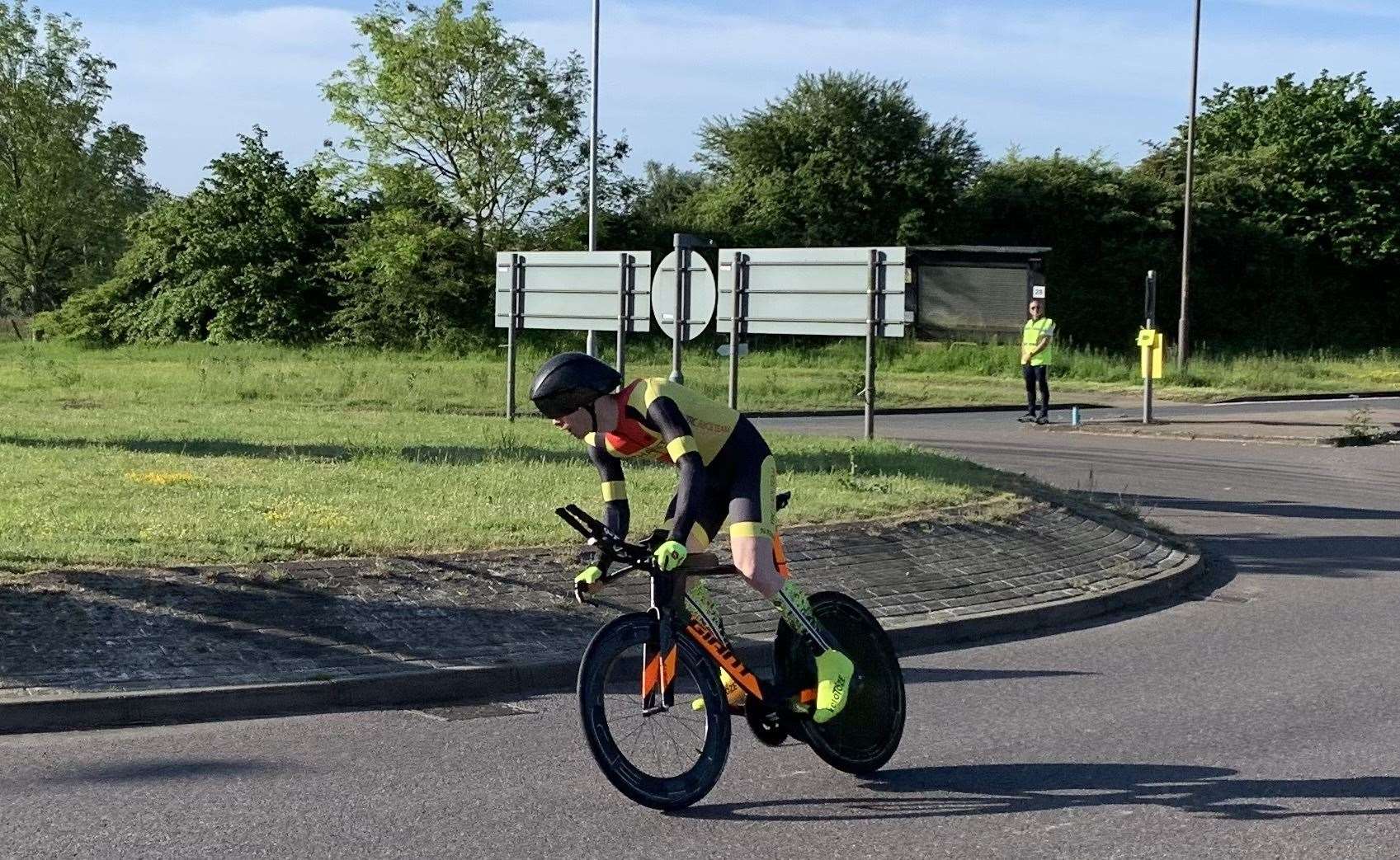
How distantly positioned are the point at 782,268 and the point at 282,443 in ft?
20.0

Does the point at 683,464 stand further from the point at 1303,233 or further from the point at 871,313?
the point at 1303,233

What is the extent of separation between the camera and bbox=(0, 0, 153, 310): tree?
5591 cm

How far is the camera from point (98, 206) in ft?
193

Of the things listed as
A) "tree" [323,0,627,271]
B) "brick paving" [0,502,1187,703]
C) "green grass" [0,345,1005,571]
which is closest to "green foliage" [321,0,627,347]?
"tree" [323,0,627,271]

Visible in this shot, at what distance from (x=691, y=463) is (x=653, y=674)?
79 centimetres

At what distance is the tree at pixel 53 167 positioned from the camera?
5591cm

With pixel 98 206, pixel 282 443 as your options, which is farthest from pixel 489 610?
pixel 98 206

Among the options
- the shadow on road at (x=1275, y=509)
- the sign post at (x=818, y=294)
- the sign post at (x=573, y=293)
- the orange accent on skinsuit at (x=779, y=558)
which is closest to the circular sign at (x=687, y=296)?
the sign post at (x=818, y=294)

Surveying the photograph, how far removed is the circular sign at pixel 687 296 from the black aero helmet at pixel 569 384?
12210mm

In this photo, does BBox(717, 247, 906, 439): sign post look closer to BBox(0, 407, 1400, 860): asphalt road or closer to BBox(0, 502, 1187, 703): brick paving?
BBox(0, 502, 1187, 703): brick paving

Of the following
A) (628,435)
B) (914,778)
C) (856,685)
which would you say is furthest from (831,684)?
(628,435)

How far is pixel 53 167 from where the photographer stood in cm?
5588

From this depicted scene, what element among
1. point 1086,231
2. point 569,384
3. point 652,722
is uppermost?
point 1086,231

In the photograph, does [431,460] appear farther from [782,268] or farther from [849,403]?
[849,403]
